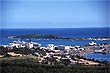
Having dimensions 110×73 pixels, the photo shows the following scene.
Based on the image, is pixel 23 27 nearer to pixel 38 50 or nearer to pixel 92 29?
pixel 38 50

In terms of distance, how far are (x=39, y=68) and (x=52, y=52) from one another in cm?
27

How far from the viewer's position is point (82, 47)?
2.57 metres

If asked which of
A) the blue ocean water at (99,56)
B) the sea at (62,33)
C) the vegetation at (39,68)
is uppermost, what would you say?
the sea at (62,33)

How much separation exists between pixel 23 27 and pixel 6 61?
39cm

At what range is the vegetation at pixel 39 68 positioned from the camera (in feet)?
7.78

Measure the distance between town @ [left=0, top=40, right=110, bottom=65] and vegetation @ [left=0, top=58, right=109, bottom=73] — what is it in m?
0.07

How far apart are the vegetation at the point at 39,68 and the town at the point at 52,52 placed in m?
0.07

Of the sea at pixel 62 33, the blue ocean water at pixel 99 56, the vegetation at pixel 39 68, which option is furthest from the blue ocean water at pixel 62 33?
the vegetation at pixel 39 68

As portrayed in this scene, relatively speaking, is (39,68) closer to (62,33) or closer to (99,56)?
(62,33)

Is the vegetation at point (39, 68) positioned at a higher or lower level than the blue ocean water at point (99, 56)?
lower

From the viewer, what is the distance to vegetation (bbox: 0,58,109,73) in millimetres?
2371

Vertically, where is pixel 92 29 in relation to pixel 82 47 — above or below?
above

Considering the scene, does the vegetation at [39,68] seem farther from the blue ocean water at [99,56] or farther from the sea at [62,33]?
the sea at [62,33]

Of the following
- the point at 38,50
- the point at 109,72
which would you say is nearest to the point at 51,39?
the point at 38,50
